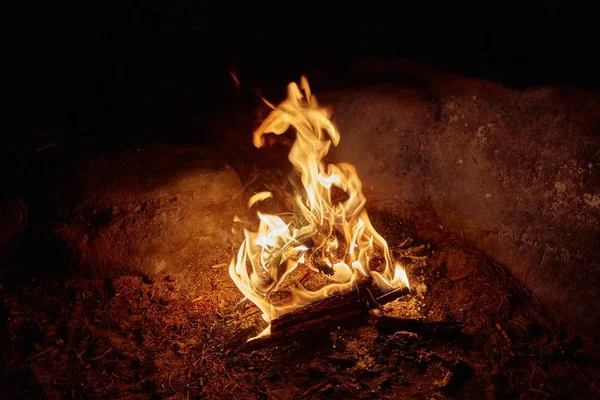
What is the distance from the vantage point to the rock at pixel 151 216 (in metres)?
4.24

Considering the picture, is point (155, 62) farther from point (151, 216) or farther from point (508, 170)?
point (508, 170)

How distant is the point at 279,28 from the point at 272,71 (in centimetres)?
72

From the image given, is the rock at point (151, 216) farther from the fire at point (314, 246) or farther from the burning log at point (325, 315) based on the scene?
the burning log at point (325, 315)

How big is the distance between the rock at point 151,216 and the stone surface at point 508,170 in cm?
203

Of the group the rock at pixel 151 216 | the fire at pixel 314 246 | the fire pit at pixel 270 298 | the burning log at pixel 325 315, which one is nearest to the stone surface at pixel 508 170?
the fire pit at pixel 270 298

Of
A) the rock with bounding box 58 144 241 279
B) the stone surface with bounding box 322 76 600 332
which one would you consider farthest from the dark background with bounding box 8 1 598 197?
the stone surface with bounding box 322 76 600 332

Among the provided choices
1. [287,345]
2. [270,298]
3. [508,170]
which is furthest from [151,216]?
[508,170]

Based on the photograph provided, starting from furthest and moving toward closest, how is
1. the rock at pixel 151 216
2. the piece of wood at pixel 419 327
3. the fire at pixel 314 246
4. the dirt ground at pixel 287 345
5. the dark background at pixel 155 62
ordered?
the dark background at pixel 155 62, the rock at pixel 151 216, the fire at pixel 314 246, the piece of wood at pixel 419 327, the dirt ground at pixel 287 345

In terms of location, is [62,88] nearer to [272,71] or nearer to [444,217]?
[272,71]

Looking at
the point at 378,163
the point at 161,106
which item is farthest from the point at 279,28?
the point at 378,163

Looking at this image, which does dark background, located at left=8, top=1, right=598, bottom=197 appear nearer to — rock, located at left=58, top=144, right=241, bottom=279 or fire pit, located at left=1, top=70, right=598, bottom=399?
rock, located at left=58, top=144, right=241, bottom=279

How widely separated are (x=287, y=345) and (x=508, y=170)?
2.78 m

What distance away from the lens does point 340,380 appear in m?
3.05

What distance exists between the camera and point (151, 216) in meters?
4.43
